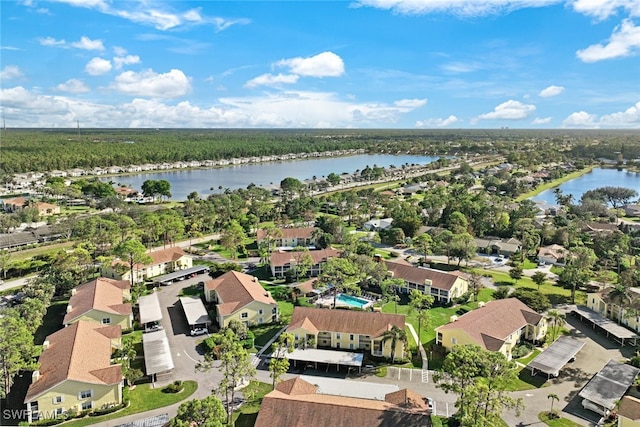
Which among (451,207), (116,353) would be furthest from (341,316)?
(451,207)

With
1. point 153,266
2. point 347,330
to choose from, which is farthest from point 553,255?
point 153,266

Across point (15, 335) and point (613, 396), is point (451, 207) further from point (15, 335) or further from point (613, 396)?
point (15, 335)

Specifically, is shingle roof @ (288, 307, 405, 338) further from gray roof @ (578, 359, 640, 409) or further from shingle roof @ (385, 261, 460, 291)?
gray roof @ (578, 359, 640, 409)

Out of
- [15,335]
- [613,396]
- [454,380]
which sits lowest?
[613,396]

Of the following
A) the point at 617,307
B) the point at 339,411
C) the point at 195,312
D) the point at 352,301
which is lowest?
the point at 352,301

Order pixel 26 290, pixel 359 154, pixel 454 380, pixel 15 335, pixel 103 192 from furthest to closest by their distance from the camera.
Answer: pixel 359 154 → pixel 103 192 → pixel 26 290 → pixel 15 335 → pixel 454 380

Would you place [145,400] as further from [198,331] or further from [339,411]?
[339,411]
